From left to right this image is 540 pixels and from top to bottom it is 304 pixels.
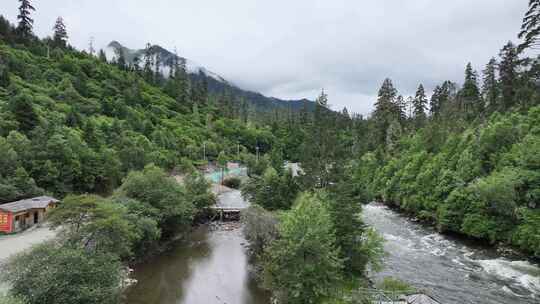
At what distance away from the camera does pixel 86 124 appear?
189 feet

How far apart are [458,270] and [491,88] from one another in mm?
45816

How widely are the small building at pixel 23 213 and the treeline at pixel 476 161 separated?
4071 centimetres

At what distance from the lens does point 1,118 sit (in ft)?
149

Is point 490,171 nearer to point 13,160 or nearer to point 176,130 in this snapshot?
point 13,160

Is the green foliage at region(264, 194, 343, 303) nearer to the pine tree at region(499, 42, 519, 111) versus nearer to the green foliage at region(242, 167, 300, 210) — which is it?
the green foliage at region(242, 167, 300, 210)

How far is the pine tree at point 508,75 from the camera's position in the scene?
51.0 meters

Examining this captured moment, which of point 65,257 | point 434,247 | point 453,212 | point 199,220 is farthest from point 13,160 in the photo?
point 453,212

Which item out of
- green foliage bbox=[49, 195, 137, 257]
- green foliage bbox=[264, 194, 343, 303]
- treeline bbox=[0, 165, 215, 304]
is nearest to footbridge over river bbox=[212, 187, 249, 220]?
treeline bbox=[0, 165, 215, 304]

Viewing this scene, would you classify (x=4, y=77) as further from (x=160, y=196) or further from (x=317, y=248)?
(x=317, y=248)

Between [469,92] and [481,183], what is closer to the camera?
[481,183]

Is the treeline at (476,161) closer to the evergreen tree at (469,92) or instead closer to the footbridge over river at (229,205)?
the evergreen tree at (469,92)

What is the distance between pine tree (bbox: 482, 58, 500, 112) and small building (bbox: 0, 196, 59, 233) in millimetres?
65400

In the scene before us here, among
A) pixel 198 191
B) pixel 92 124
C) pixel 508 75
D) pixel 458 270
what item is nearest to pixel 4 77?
pixel 92 124

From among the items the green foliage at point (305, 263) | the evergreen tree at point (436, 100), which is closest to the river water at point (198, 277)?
the green foliage at point (305, 263)
